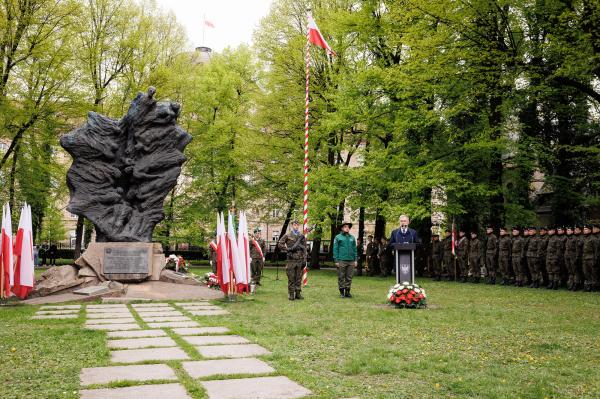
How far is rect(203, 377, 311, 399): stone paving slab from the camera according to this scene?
4.50 m

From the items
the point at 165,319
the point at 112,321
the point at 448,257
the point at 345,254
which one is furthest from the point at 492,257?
the point at 112,321

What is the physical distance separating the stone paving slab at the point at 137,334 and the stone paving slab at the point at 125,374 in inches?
76.4

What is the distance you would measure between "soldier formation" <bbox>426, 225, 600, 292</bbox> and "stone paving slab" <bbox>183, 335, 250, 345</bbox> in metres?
12.9

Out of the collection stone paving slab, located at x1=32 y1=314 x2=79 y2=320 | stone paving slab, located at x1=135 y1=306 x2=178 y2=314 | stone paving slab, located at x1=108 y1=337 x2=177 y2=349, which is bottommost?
stone paving slab, located at x1=135 y1=306 x2=178 y2=314

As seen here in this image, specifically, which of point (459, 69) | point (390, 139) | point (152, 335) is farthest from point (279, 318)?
point (390, 139)

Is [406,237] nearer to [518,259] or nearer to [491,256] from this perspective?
[518,259]

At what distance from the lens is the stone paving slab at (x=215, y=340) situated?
22.7ft

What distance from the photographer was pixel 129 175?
15227mm

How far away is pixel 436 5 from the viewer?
15500 mm

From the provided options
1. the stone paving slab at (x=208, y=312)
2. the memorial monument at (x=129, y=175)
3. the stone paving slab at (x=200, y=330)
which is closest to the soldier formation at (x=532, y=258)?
the memorial monument at (x=129, y=175)

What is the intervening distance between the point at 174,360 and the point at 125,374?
2.21ft

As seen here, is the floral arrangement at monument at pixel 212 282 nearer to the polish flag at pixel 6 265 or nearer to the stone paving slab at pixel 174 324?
the polish flag at pixel 6 265

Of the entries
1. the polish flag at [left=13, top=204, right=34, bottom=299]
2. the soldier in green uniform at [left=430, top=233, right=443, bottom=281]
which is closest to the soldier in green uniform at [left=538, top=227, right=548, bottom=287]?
the soldier in green uniform at [left=430, top=233, right=443, bottom=281]

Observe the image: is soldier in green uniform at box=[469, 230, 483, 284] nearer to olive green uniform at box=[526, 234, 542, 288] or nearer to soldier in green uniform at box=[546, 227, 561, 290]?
olive green uniform at box=[526, 234, 542, 288]
